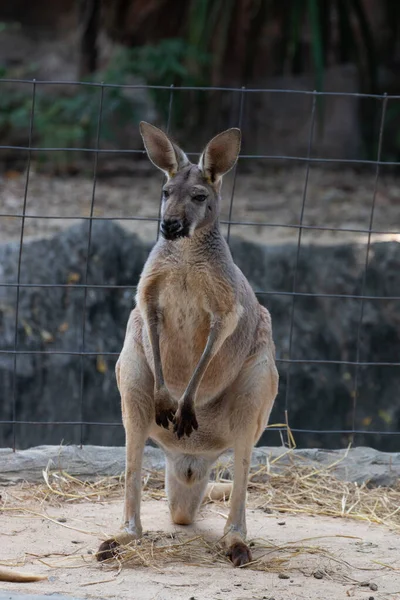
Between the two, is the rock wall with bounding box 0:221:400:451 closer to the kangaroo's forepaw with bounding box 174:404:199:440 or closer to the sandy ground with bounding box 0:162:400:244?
the sandy ground with bounding box 0:162:400:244

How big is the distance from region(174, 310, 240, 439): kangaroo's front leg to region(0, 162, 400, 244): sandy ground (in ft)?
15.2

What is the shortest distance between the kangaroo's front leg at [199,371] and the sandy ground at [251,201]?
4.63m

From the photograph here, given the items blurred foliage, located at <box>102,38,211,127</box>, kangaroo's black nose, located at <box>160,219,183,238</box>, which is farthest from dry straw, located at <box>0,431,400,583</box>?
blurred foliage, located at <box>102,38,211,127</box>

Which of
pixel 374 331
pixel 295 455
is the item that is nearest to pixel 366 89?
pixel 374 331

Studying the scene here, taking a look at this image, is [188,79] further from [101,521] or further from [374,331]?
[101,521]

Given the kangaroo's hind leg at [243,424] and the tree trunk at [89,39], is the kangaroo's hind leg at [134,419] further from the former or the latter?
the tree trunk at [89,39]

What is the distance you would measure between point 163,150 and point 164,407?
1.08 m

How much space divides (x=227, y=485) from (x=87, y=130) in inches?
301

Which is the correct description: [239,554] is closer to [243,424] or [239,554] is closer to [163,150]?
[243,424]

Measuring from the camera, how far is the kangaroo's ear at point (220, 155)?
3865mm

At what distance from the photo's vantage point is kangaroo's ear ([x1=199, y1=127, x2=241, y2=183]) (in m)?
3.87

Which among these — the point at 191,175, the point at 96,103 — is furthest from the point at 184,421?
the point at 96,103

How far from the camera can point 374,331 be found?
8289mm

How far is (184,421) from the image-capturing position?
3793mm
